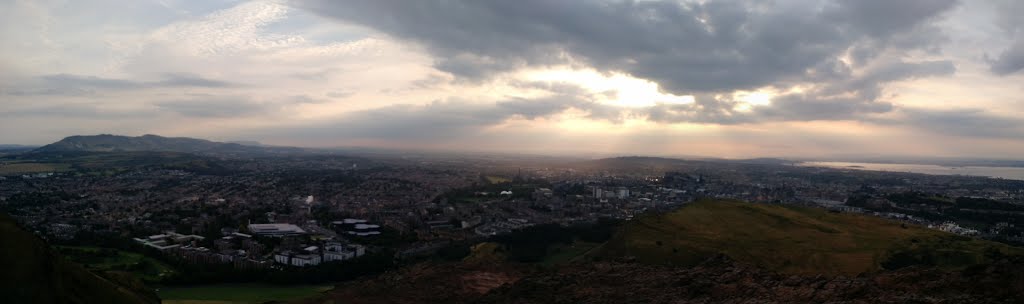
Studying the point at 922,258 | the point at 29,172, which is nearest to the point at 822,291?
the point at 922,258

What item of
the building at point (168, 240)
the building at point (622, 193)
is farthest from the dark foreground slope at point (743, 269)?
the building at point (622, 193)

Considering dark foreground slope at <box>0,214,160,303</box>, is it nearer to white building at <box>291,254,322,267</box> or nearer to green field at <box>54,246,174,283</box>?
green field at <box>54,246,174,283</box>

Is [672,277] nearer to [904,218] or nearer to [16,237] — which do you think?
[16,237]

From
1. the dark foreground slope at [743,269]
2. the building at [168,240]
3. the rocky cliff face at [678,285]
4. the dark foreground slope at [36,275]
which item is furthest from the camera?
the building at [168,240]

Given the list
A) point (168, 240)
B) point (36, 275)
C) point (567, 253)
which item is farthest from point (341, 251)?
point (36, 275)

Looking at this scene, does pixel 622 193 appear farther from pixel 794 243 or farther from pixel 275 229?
pixel 794 243

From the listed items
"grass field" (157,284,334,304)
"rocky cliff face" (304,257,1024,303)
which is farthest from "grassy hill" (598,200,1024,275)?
"grass field" (157,284,334,304)

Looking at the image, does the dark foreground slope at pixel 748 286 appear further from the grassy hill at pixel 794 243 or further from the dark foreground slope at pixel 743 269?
the grassy hill at pixel 794 243

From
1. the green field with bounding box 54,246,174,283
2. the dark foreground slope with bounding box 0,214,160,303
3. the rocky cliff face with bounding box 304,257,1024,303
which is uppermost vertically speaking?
the dark foreground slope with bounding box 0,214,160,303
